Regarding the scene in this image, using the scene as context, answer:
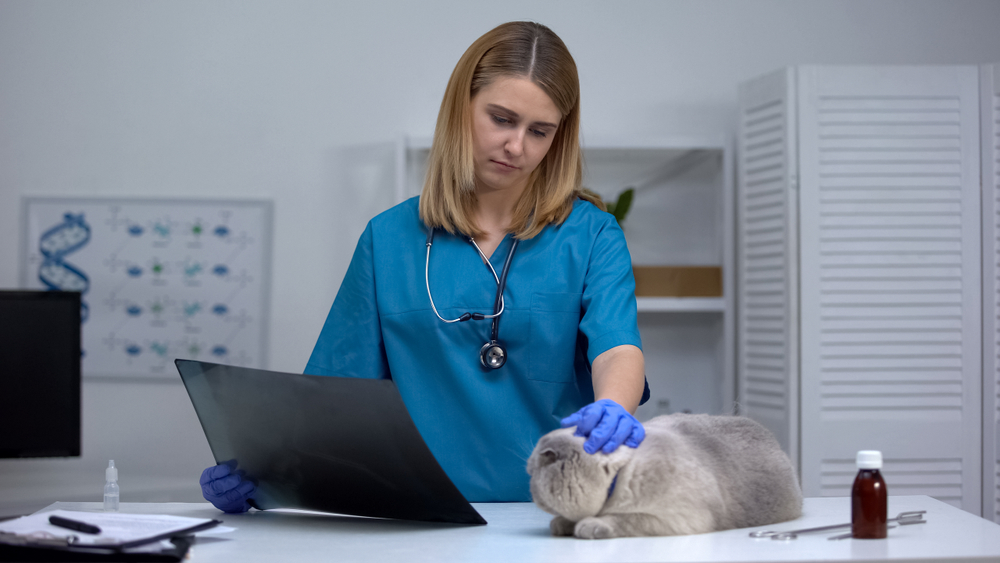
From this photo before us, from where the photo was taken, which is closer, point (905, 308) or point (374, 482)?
point (374, 482)

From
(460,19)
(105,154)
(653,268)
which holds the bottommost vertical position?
(653,268)

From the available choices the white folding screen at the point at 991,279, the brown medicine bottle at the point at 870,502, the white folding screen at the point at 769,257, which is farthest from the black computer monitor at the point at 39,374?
the white folding screen at the point at 991,279

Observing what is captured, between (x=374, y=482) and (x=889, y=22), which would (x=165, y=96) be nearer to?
(x=374, y=482)

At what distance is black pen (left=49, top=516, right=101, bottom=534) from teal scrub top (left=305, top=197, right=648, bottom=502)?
567mm

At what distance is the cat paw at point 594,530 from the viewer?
0.89m

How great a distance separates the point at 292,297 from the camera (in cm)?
276

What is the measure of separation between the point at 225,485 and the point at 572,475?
1.63ft

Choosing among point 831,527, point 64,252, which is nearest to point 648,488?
point 831,527

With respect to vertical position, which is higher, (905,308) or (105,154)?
(105,154)

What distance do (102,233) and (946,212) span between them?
2776 millimetres

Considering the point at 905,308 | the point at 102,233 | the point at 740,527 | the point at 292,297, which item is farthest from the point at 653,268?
the point at 102,233

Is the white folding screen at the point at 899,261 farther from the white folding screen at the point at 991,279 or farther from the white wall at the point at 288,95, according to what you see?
A: the white wall at the point at 288,95

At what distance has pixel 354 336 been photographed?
1.41m

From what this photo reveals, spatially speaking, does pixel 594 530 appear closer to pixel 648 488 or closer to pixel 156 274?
pixel 648 488
